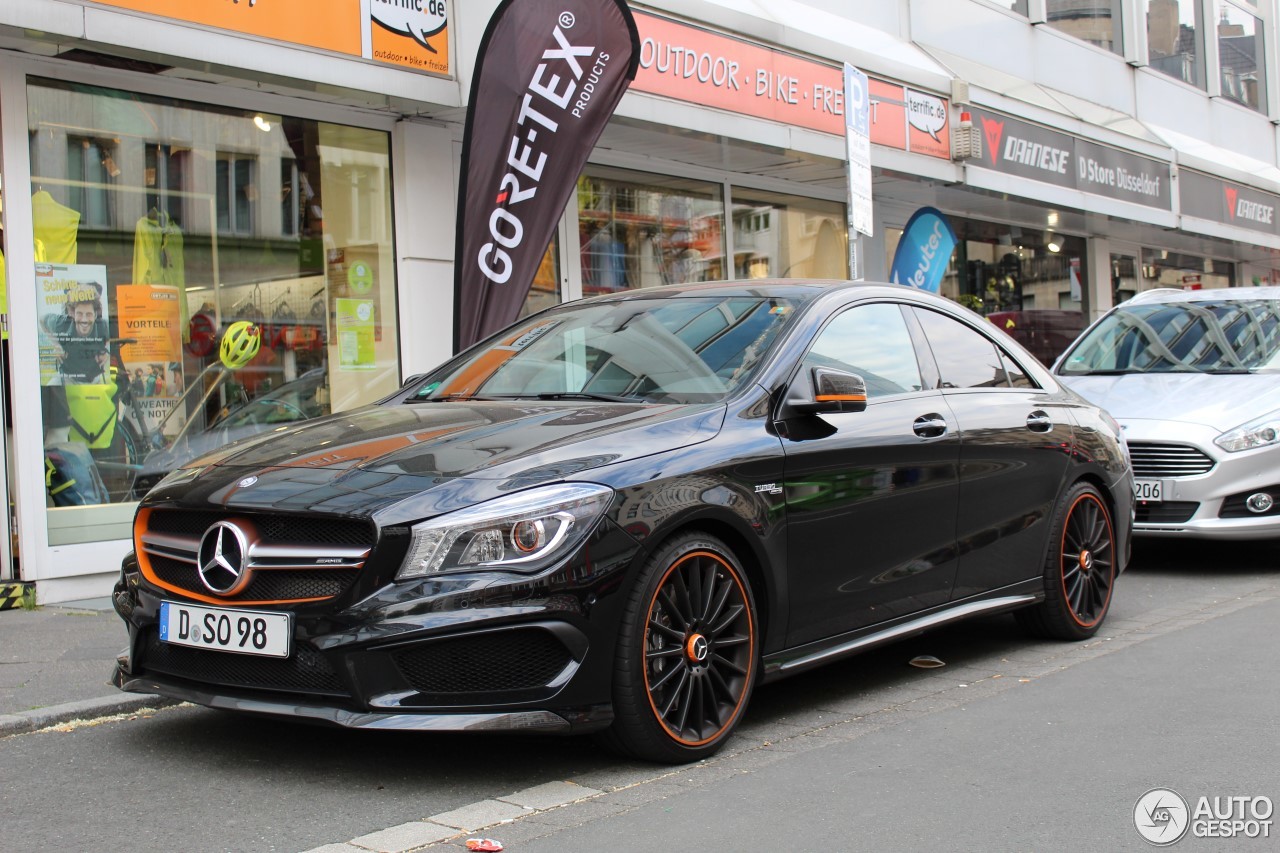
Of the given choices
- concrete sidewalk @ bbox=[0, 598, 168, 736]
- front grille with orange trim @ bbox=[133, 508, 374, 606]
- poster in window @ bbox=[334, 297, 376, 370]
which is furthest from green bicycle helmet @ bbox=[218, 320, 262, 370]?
front grille with orange trim @ bbox=[133, 508, 374, 606]

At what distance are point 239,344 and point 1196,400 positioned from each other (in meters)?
6.53

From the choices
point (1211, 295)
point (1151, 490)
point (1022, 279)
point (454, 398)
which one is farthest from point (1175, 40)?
point (454, 398)

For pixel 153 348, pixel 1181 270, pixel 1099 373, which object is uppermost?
pixel 1181 270

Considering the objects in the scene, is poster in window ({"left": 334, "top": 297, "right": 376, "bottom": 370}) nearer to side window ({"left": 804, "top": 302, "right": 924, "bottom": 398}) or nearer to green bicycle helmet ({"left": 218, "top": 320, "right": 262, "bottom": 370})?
green bicycle helmet ({"left": 218, "top": 320, "right": 262, "bottom": 370})

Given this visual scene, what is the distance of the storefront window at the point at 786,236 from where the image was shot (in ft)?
46.6

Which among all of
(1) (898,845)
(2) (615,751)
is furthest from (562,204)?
(1) (898,845)

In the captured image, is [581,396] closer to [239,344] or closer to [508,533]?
[508,533]

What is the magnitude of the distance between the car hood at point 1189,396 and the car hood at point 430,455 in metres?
5.28

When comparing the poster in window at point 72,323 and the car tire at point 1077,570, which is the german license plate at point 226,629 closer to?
the car tire at point 1077,570

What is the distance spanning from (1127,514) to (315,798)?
463cm

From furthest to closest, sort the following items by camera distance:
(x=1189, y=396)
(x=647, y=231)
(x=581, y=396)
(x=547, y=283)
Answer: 1. (x=647, y=231)
2. (x=547, y=283)
3. (x=1189, y=396)
4. (x=581, y=396)

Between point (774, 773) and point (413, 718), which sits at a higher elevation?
point (413, 718)

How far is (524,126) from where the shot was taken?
8828mm

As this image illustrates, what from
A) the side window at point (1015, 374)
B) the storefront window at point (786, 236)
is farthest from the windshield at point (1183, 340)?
the storefront window at point (786, 236)
